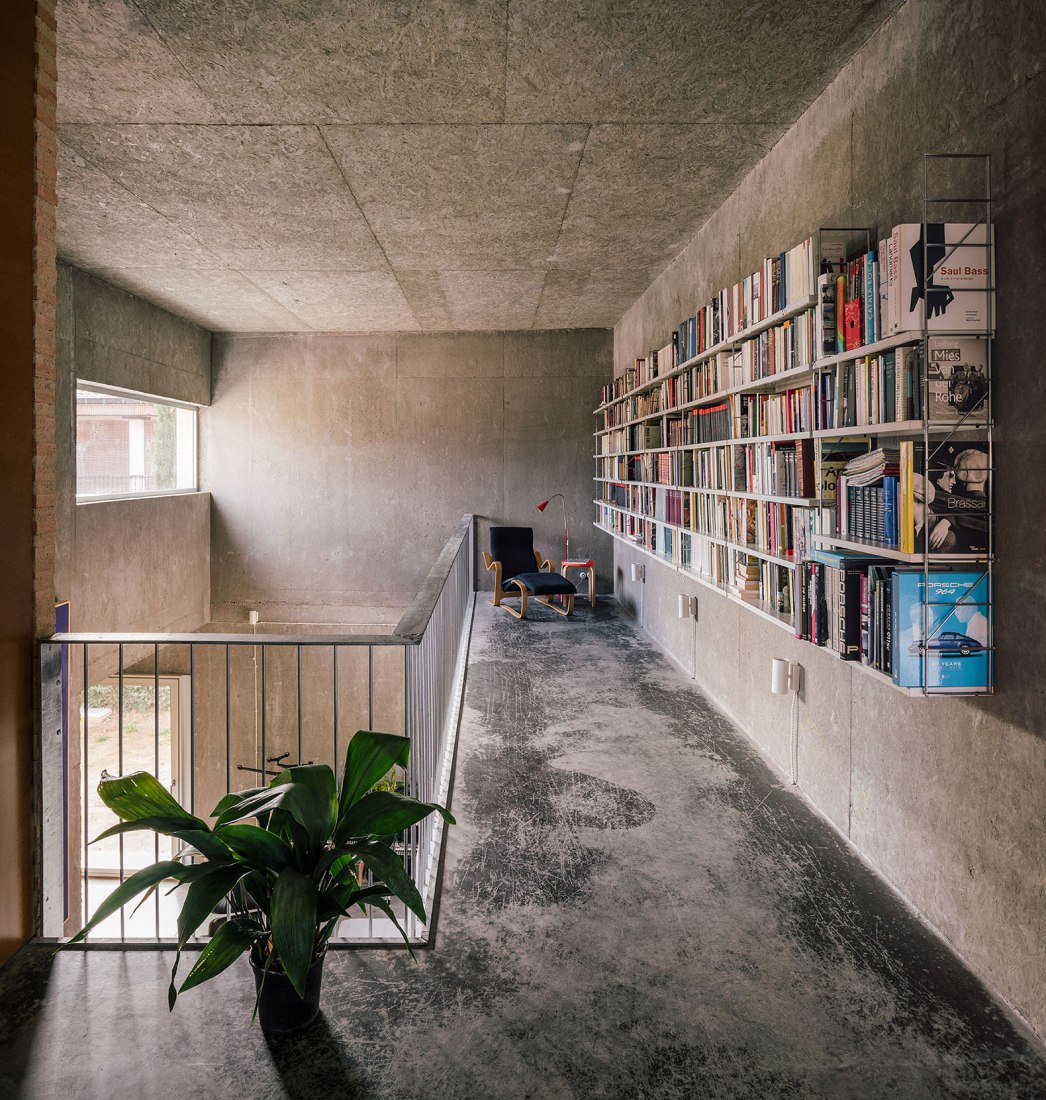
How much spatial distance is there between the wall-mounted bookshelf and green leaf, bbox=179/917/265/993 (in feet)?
5.87

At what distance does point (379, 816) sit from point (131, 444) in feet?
20.7

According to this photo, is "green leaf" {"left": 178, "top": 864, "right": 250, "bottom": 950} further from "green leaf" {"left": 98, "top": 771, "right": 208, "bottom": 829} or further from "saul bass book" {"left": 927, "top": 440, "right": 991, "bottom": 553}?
"saul bass book" {"left": 927, "top": 440, "right": 991, "bottom": 553}

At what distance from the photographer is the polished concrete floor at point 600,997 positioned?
1674 millimetres

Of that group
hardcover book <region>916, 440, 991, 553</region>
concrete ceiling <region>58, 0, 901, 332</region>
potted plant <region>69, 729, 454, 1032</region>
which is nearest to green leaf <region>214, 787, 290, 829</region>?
potted plant <region>69, 729, 454, 1032</region>

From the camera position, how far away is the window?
245 inches

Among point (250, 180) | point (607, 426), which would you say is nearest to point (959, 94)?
point (250, 180)

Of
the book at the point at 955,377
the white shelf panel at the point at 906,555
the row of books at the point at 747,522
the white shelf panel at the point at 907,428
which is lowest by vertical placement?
the white shelf panel at the point at 906,555

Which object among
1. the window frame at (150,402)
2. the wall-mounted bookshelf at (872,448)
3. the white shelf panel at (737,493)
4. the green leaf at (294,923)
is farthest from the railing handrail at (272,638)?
the window frame at (150,402)

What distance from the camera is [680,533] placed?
4.78 meters

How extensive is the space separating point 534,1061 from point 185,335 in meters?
7.56

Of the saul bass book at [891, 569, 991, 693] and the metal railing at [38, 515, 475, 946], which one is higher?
the saul bass book at [891, 569, 991, 693]

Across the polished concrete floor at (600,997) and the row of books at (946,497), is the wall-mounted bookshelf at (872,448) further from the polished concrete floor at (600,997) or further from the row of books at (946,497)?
the polished concrete floor at (600,997)

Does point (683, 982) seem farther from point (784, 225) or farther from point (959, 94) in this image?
point (784, 225)

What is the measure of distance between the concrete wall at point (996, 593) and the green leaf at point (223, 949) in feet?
6.22
